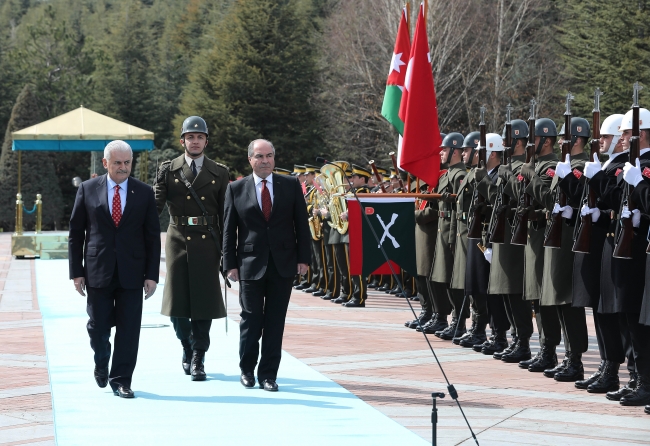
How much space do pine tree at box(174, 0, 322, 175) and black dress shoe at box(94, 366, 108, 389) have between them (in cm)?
3584

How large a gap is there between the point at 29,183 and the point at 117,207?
1602 inches

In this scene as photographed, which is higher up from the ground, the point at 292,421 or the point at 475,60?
the point at 475,60

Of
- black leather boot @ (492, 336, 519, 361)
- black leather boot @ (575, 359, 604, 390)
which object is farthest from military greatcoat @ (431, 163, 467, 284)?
black leather boot @ (575, 359, 604, 390)

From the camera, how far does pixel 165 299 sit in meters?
8.02

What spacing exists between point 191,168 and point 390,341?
135 inches

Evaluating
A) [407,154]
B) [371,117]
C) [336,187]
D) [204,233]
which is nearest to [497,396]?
[204,233]

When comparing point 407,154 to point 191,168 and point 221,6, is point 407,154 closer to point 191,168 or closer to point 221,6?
point 191,168

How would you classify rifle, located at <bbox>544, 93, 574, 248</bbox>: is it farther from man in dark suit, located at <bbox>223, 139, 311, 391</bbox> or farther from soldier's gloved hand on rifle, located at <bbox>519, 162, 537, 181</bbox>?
man in dark suit, located at <bbox>223, 139, 311, 391</bbox>

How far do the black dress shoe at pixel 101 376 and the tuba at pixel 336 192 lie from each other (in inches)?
307

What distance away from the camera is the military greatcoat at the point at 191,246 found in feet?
26.0

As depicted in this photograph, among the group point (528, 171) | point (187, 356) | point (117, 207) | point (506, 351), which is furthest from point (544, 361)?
point (117, 207)

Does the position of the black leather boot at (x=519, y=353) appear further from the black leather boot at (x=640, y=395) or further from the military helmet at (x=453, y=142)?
the military helmet at (x=453, y=142)

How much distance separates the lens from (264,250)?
7.49 meters

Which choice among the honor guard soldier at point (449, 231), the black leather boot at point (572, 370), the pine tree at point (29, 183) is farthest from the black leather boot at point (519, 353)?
the pine tree at point (29, 183)
